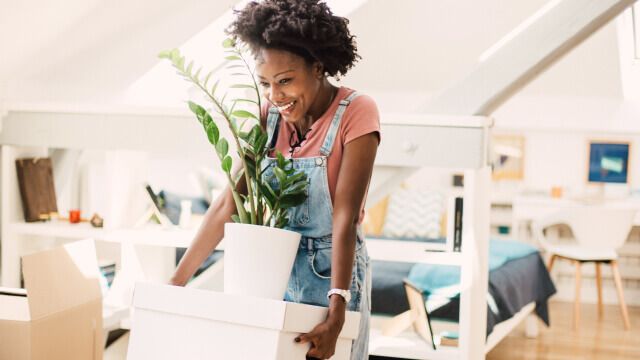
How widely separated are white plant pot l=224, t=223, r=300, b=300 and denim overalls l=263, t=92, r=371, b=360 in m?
0.09

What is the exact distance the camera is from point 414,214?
5234mm

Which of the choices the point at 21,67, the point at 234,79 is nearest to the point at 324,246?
the point at 21,67

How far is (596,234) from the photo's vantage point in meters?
4.55

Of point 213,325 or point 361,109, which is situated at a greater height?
point 361,109

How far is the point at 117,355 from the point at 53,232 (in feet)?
1.82

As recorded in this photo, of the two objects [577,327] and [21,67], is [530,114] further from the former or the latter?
[21,67]

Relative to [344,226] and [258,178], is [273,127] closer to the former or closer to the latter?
[258,178]

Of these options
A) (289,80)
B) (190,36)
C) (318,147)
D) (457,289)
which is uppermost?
(190,36)

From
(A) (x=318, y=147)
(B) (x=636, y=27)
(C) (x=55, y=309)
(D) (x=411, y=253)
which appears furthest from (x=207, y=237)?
(B) (x=636, y=27)

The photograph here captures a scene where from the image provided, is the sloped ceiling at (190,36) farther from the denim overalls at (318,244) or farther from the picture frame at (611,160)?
the denim overalls at (318,244)

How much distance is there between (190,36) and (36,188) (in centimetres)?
94

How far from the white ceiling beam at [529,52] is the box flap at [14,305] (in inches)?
59.3

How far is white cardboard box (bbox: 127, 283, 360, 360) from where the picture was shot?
1.20m

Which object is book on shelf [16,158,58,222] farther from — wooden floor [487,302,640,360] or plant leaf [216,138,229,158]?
wooden floor [487,302,640,360]
